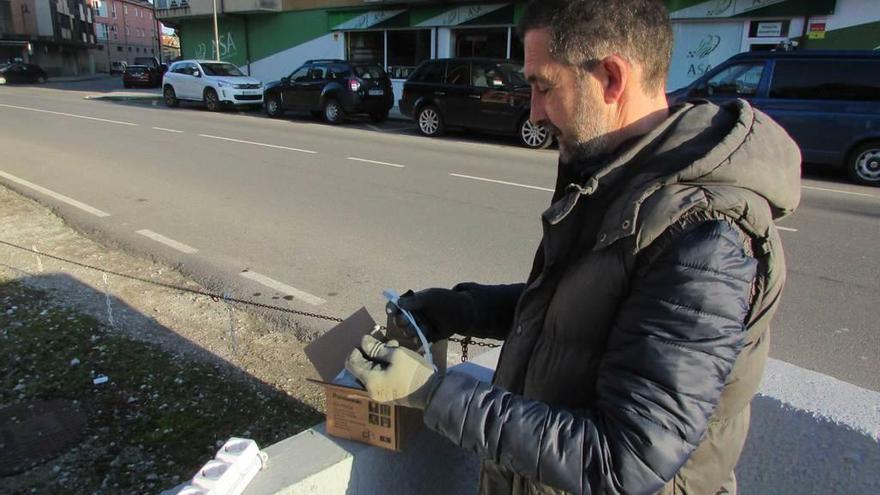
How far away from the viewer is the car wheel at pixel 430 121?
14.6 m

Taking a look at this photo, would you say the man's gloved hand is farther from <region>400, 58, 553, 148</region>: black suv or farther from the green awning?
the green awning

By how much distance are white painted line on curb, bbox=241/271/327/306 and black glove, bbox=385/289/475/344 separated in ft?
9.61

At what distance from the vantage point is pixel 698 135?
1229 mm

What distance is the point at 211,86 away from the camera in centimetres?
2038

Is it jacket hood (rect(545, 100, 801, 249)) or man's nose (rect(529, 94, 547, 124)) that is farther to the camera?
man's nose (rect(529, 94, 547, 124))

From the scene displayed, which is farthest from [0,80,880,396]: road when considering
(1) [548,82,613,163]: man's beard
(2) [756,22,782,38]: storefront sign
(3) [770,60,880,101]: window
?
(2) [756,22,782,38]: storefront sign

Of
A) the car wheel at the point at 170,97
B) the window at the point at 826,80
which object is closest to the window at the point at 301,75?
the car wheel at the point at 170,97

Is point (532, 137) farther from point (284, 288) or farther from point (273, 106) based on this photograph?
point (273, 106)

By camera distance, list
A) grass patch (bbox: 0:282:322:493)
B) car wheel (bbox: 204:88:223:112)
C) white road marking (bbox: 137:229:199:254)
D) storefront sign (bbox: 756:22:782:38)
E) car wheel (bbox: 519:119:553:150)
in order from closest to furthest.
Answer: grass patch (bbox: 0:282:322:493) < white road marking (bbox: 137:229:199:254) < car wheel (bbox: 519:119:553:150) < storefront sign (bbox: 756:22:782:38) < car wheel (bbox: 204:88:223:112)

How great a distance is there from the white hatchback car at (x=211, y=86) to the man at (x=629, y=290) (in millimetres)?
20374

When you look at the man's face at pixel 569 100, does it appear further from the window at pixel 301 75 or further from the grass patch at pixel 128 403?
the window at pixel 301 75

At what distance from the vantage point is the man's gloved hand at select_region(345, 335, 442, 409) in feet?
4.48

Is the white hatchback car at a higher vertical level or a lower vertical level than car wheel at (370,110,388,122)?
higher

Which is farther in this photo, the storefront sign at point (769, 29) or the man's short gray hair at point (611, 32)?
the storefront sign at point (769, 29)
